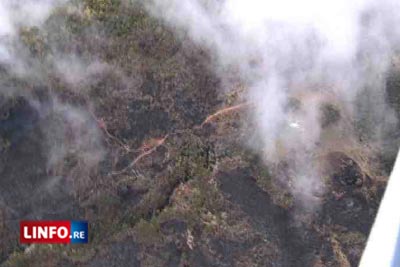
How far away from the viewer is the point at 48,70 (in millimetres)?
35156

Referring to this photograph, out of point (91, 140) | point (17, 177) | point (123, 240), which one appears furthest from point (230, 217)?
point (17, 177)

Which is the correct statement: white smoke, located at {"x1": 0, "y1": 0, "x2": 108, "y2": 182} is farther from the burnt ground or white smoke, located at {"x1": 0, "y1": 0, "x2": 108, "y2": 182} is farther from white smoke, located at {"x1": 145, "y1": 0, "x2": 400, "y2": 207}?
white smoke, located at {"x1": 145, "y1": 0, "x2": 400, "y2": 207}

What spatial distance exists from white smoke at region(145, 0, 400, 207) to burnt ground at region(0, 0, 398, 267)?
0.95 meters

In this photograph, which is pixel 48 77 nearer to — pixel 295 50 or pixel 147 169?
pixel 147 169

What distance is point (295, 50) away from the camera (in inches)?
A: 1433

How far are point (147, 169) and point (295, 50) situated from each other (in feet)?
30.8

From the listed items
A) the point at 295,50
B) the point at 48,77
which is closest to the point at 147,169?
the point at 48,77

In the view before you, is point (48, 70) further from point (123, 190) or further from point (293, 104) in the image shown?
point (293, 104)

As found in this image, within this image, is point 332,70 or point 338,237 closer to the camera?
point 338,237

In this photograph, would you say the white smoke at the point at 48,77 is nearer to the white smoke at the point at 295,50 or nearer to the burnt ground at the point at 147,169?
the burnt ground at the point at 147,169

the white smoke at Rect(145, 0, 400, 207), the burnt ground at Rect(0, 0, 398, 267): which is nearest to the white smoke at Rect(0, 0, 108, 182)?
the burnt ground at Rect(0, 0, 398, 267)

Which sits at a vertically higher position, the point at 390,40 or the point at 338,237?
the point at 390,40

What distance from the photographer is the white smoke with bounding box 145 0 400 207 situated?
35.1 m

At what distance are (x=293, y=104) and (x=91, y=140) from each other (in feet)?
32.3
